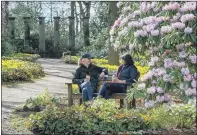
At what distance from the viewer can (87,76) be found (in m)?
6.96

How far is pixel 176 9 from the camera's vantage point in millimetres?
5254

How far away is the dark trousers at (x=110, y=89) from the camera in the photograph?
22.4 feet

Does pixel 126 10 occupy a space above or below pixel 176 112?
above

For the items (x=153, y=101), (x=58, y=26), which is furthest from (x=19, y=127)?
(x=58, y=26)

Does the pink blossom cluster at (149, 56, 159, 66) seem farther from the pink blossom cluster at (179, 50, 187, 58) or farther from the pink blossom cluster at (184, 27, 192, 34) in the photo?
the pink blossom cluster at (184, 27, 192, 34)

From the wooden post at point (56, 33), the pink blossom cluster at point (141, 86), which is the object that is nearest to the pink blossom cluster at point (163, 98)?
the pink blossom cluster at point (141, 86)

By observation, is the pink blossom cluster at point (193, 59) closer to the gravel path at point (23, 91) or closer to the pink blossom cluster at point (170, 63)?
the pink blossom cluster at point (170, 63)

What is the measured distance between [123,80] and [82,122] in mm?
1676

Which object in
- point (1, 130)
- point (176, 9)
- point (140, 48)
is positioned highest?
point (176, 9)

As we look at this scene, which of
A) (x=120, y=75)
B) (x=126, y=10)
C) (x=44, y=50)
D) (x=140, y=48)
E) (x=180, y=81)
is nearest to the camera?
(x=180, y=81)

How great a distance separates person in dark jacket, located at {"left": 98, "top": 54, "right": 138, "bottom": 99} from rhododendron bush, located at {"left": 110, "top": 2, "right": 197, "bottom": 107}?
110 cm

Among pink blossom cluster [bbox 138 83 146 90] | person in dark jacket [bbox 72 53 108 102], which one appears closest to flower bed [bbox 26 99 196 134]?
pink blossom cluster [bbox 138 83 146 90]

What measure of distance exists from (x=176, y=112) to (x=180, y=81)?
44 cm

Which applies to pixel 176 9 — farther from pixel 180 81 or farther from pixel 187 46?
pixel 180 81
